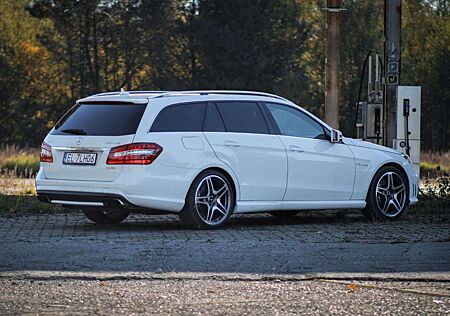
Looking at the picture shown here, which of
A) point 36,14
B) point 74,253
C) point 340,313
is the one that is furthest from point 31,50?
point 340,313

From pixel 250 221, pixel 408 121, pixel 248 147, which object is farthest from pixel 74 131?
pixel 408 121

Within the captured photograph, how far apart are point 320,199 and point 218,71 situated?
3362cm

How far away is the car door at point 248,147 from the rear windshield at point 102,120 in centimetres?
90

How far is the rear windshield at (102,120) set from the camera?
13141 millimetres

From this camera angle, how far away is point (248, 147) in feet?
45.4

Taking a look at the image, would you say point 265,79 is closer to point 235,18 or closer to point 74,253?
point 235,18

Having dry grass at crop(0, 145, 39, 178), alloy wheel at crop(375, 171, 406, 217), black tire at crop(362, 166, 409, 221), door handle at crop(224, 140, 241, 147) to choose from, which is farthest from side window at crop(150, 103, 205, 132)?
dry grass at crop(0, 145, 39, 178)

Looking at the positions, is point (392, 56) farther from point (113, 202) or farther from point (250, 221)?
point (113, 202)

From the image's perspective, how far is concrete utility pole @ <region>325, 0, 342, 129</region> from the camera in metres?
19.7

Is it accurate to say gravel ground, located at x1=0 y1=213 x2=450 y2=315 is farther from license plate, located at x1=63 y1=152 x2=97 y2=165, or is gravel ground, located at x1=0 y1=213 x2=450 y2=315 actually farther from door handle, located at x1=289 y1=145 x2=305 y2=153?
door handle, located at x1=289 y1=145 x2=305 y2=153

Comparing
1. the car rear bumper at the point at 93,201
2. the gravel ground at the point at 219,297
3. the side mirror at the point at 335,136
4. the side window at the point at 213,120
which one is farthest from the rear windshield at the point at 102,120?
the gravel ground at the point at 219,297

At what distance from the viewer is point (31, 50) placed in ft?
165

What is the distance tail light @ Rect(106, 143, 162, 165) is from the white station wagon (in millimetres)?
11

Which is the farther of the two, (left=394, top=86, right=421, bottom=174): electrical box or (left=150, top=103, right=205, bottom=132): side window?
(left=394, top=86, right=421, bottom=174): electrical box
